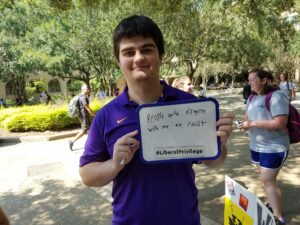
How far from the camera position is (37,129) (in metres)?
12.4

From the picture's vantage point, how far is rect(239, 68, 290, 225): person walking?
11.5 feet

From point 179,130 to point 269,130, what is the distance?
2.20 metres

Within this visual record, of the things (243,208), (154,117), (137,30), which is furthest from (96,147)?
(243,208)

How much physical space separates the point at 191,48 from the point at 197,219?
64.5 feet

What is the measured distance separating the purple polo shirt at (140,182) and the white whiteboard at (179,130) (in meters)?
0.09

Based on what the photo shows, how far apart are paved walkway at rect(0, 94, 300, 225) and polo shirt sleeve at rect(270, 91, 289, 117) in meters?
1.33

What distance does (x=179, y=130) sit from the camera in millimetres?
1729

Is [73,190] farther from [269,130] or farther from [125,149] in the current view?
[125,149]

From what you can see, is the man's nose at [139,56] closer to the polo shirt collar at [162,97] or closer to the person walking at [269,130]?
the polo shirt collar at [162,97]

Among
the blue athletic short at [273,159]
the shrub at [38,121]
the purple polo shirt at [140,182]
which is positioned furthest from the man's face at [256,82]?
the shrub at [38,121]

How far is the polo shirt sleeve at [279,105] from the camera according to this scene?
3.48 m

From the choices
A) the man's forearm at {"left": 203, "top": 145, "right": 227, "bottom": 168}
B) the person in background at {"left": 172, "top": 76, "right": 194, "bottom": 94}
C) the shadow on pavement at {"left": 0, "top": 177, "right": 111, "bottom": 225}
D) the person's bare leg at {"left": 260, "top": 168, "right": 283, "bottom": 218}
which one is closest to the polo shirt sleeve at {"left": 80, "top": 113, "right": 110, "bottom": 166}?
the man's forearm at {"left": 203, "top": 145, "right": 227, "bottom": 168}

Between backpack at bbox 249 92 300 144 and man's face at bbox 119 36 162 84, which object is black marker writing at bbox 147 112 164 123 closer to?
man's face at bbox 119 36 162 84

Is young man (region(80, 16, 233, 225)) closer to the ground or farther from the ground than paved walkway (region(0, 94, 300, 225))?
farther from the ground
